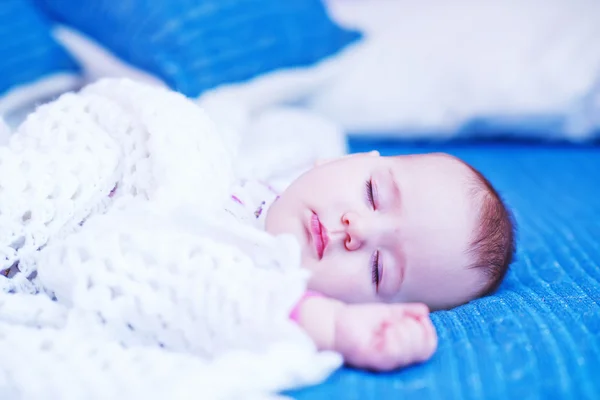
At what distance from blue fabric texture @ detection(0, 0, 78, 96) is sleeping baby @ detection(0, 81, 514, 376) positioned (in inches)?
24.7

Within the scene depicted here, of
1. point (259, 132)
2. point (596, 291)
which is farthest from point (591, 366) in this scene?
point (259, 132)

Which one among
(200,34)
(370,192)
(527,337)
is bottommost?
(527,337)

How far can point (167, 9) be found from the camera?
4.57 ft

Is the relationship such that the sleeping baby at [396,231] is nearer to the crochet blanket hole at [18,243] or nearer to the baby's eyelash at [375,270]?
the baby's eyelash at [375,270]

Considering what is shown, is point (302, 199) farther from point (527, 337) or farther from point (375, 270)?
point (527, 337)

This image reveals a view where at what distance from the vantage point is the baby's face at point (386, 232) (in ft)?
2.63

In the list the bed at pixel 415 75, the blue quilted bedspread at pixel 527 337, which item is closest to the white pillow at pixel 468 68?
the bed at pixel 415 75

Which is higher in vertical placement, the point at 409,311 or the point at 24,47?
the point at 24,47

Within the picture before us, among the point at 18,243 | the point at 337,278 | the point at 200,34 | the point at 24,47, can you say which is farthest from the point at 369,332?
the point at 24,47

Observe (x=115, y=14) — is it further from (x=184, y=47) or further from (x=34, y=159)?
(x=34, y=159)

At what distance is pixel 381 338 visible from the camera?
0.65 metres

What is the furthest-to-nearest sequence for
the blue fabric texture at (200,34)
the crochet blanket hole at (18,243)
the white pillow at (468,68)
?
the white pillow at (468,68) → the blue fabric texture at (200,34) → the crochet blanket hole at (18,243)

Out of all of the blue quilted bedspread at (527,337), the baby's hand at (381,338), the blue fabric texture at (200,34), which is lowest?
the blue quilted bedspread at (527,337)

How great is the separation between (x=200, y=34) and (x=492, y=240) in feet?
2.93
